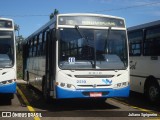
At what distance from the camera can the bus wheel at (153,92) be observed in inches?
571

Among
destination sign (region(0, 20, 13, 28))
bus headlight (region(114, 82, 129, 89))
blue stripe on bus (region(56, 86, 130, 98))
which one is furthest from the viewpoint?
destination sign (region(0, 20, 13, 28))

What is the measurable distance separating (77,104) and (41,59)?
2616 mm

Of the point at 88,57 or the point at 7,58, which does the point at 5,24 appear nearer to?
the point at 7,58

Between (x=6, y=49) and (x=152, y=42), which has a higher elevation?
(x=152, y=42)

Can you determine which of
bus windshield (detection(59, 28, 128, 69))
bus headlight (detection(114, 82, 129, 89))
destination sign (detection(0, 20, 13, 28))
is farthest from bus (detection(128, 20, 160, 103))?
destination sign (detection(0, 20, 13, 28))

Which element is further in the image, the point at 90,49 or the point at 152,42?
the point at 152,42

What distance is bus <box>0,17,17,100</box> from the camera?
13.5m

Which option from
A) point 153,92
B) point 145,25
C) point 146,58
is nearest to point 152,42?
point 146,58

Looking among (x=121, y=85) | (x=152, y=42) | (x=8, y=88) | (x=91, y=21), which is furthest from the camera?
(x=152, y=42)

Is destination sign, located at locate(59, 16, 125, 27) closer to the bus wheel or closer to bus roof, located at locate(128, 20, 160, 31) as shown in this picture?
bus roof, located at locate(128, 20, 160, 31)

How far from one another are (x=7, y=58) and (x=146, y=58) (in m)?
5.55

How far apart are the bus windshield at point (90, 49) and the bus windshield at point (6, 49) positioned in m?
2.22

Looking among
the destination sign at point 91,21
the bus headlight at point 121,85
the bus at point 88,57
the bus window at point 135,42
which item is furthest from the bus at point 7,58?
the bus window at point 135,42

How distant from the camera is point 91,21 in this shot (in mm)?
13297
